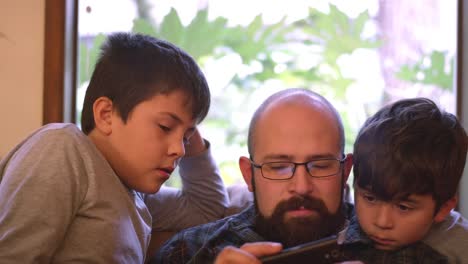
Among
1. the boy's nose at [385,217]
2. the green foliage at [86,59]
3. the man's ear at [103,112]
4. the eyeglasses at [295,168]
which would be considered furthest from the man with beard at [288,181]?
the green foliage at [86,59]

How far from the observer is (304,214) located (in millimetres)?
1270

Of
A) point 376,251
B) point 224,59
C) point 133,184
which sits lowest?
point 376,251

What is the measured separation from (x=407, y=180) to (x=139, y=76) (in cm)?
66

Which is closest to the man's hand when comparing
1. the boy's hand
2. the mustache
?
the mustache

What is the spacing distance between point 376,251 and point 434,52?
3.20ft

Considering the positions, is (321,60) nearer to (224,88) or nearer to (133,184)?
(224,88)

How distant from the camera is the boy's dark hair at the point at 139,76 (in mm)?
1303

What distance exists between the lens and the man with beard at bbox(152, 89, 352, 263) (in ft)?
4.21

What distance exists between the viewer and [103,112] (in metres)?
1.31

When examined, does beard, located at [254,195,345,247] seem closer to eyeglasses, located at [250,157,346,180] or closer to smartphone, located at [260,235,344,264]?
eyeglasses, located at [250,157,346,180]

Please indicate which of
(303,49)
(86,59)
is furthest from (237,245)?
(86,59)

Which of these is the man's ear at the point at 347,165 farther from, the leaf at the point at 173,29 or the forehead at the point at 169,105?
the leaf at the point at 173,29

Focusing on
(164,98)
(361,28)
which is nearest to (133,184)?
(164,98)

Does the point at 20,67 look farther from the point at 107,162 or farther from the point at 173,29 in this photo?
the point at 107,162
